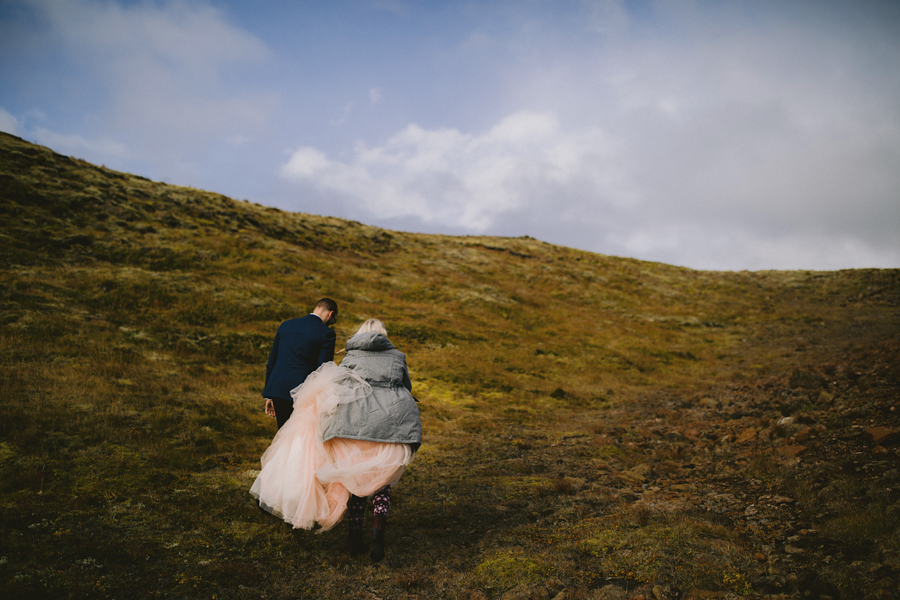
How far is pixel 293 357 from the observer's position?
6.53 meters

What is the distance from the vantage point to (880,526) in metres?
4.70

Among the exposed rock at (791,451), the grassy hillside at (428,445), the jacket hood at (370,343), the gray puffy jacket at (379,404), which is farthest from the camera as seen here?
the exposed rock at (791,451)

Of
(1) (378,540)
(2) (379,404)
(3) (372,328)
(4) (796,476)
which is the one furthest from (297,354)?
(4) (796,476)

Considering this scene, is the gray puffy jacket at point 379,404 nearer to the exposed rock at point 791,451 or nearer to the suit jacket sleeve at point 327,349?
the suit jacket sleeve at point 327,349

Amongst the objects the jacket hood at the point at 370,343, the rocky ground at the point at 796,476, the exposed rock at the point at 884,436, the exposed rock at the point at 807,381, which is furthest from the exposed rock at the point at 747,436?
the jacket hood at the point at 370,343

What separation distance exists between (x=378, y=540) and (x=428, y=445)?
18.8ft

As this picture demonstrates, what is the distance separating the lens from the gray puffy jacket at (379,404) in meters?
5.48

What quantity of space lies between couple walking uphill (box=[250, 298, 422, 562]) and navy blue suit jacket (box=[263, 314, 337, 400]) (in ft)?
1.57

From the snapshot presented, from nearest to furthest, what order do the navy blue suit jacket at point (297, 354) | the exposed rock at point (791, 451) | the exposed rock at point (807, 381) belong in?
the navy blue suit jacket at point (297, 354) < the exposed rock at point (791, 451) < the exposed rock at point (807, 381)

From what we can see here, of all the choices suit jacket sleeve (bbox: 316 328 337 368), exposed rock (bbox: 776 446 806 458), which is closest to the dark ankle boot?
suit jacket sleeve (bbox: 316 328 337 368)

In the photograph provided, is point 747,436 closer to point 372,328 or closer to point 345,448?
point 372,328

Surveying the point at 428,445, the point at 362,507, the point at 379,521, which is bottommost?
the point at 428,445

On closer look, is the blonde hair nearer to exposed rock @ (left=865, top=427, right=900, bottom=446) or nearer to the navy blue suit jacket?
the navy blue suit jacket

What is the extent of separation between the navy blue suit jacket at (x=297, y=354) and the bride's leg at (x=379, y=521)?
6.73 ft
